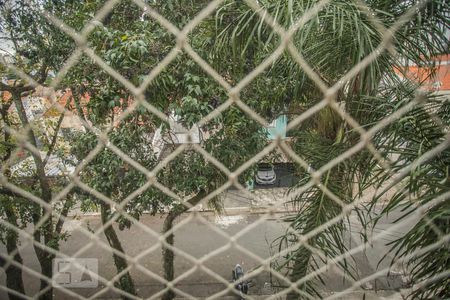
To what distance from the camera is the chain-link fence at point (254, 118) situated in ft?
3.17

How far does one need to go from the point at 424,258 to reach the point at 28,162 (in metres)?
4.02

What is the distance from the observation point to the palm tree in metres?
1.32

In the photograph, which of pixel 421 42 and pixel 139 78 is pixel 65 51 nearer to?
pixel 139 78

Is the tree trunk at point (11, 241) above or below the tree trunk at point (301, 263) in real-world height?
above

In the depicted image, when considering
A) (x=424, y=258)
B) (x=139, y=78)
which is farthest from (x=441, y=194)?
(x=139, y=78)

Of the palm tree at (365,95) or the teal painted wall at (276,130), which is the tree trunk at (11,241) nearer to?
the teal painted wall at (276,130)

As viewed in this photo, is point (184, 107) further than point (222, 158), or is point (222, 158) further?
point (222, 158)

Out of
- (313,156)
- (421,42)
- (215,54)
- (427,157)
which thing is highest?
(215,54)

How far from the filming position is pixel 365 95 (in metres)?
1.63

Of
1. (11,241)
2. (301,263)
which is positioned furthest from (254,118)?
(11,241)

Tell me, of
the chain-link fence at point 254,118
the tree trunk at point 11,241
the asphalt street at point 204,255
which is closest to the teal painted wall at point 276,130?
the chain-link fence at point 254,118

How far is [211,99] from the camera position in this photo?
89.9 inches

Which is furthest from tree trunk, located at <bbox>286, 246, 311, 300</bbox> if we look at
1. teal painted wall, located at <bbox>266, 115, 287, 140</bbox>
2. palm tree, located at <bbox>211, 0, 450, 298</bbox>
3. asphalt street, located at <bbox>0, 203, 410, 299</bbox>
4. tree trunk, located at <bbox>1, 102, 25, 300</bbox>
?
tree trunk, located at <bbox>1, 102, 25, 300</bbox>

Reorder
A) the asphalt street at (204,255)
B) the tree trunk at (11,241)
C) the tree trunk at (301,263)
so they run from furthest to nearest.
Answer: the asphalt street at (204,255)
the tree trunk at (11,241)
the tree trunk at (301,263)
